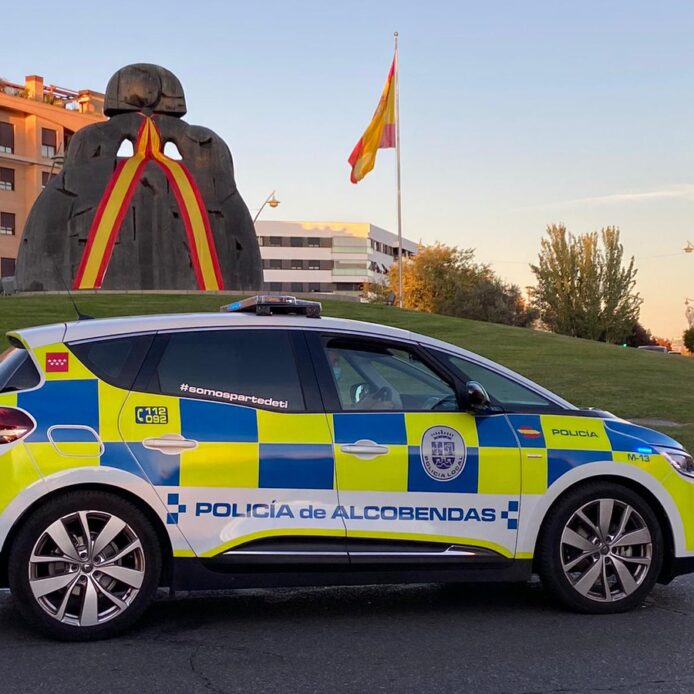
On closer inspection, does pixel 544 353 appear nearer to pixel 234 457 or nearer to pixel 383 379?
pixel 383 379

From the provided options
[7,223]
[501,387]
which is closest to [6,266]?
[7,223]

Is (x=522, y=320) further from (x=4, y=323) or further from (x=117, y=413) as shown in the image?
(x=117, y=413)

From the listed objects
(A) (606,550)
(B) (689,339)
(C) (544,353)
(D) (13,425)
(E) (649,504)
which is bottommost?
(A) (606,550)

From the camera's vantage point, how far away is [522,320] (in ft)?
233

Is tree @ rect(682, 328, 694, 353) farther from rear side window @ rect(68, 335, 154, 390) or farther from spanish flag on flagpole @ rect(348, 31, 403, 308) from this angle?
rear side window @ rect(68, 335, 154, 390)

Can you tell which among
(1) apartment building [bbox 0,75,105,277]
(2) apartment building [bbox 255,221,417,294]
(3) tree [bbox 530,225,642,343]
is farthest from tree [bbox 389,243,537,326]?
(2) apartment building [bbox 255,221,417,294]

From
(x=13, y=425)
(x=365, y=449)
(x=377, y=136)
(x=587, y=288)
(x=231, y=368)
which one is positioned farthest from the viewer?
(x=587, y=288)

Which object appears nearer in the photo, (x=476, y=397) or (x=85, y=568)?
(x=85, y=568)

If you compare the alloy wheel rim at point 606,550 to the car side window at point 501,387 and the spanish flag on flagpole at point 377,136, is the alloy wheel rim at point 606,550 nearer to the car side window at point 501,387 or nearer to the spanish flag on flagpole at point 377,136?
the car side window at point 501,387

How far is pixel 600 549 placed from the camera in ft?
17.2

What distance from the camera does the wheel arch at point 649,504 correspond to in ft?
17.1

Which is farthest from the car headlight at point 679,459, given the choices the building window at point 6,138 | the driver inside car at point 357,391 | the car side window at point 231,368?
the building window at point 6,138

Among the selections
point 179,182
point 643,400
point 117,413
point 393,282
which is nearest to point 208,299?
point 179,182

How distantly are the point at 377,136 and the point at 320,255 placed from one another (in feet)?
252
